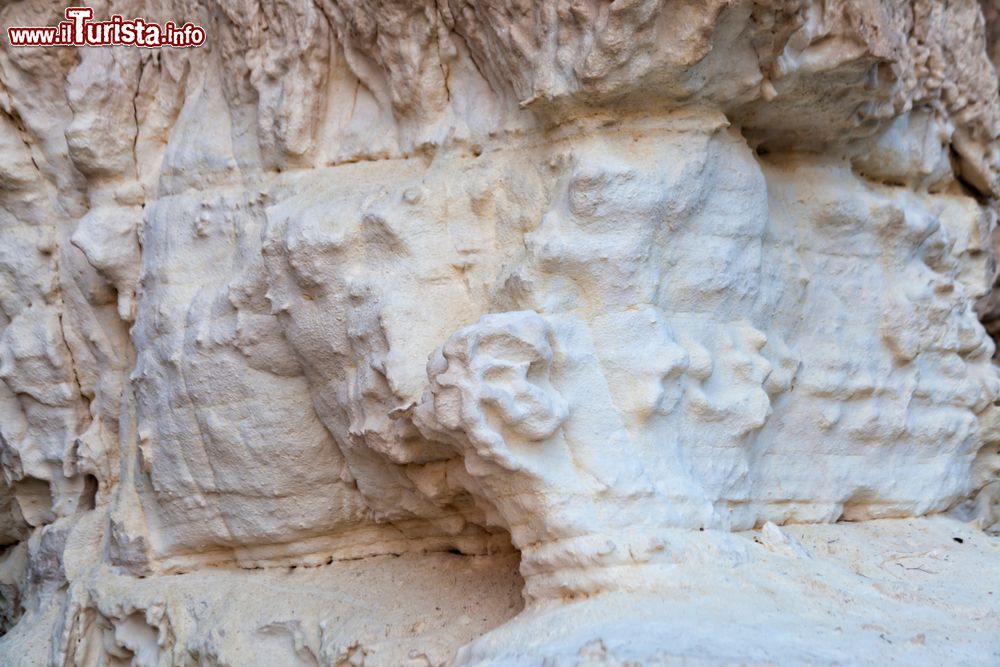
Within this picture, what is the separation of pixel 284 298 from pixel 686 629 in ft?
4.74

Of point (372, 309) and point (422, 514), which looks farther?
point (422, 514)

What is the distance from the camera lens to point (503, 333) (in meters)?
2.82

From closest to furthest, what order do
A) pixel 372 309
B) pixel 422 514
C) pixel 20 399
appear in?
pixel 372 309
pixel 422 514
pixel 20 399

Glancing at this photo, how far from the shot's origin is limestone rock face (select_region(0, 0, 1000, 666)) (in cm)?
288

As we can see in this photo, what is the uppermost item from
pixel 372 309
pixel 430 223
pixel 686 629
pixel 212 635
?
pixel 430 223

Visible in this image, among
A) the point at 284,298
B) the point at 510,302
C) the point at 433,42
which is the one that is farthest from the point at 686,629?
the point at 433,42

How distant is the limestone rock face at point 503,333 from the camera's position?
2.88 metres

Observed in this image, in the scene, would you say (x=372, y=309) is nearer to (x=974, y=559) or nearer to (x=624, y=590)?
(x=624, y=590)

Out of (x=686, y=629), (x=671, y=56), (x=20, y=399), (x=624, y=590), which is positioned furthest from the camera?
(x=20, y=399)

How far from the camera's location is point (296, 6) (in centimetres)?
365

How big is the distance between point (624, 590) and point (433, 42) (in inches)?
59.5

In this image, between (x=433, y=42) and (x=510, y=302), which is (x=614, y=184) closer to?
(x=510, y=302)

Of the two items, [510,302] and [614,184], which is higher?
[614,184]

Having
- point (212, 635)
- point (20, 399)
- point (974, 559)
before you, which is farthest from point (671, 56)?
point (20, 399)
